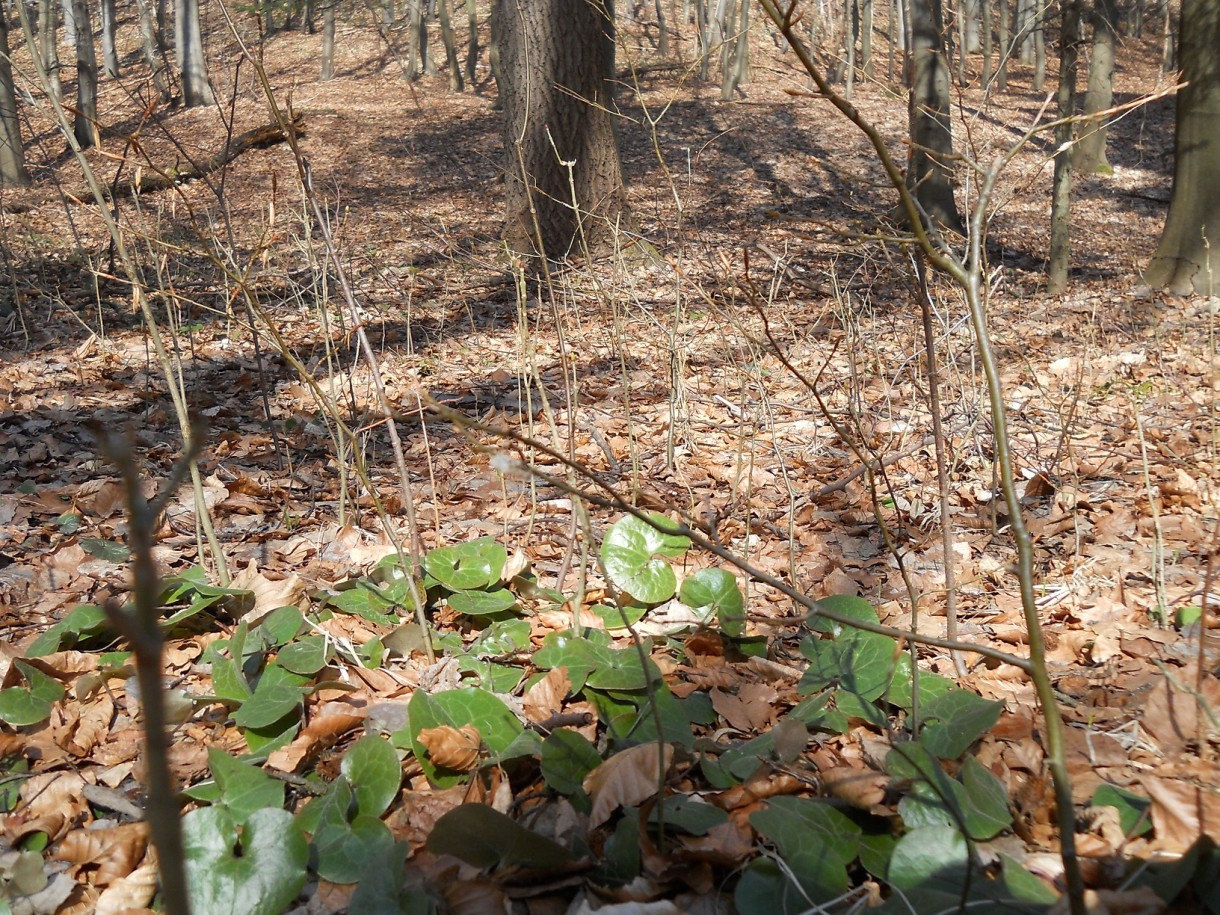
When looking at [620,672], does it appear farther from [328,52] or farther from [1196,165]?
[328,52]

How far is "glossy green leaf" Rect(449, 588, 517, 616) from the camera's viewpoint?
2.12 metres

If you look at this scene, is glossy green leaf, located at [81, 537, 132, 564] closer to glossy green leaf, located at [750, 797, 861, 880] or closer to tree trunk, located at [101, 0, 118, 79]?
glossy green leaf, located at [750, 797, 861, 880]

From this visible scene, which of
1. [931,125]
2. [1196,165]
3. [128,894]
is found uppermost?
[931,125]

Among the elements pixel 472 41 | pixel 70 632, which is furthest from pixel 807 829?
pixel 472 41

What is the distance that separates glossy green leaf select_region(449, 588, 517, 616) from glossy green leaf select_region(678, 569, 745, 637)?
1.45 feet

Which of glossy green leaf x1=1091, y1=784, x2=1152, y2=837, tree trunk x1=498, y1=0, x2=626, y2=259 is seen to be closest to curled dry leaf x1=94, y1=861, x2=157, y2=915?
glossy green leaf x1=1091, y1=784, x2=1152, y2=837

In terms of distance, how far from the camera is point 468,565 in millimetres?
2229

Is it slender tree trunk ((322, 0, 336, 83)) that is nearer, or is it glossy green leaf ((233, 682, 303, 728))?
glossy green leaf ((233, 682, 303, 728))

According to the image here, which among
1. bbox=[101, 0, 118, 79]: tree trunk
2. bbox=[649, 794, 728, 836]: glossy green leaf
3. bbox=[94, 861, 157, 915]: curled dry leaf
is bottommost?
bbox=[94, 861, 157, 915]: curled dry leaf

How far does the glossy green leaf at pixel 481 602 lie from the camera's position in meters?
2.12

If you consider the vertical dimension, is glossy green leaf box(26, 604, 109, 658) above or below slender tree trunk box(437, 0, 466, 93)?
below

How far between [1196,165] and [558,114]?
4536 mm

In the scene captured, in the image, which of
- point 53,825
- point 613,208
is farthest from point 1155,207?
point 53,825

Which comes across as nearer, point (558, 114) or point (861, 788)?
point (861, 788)
